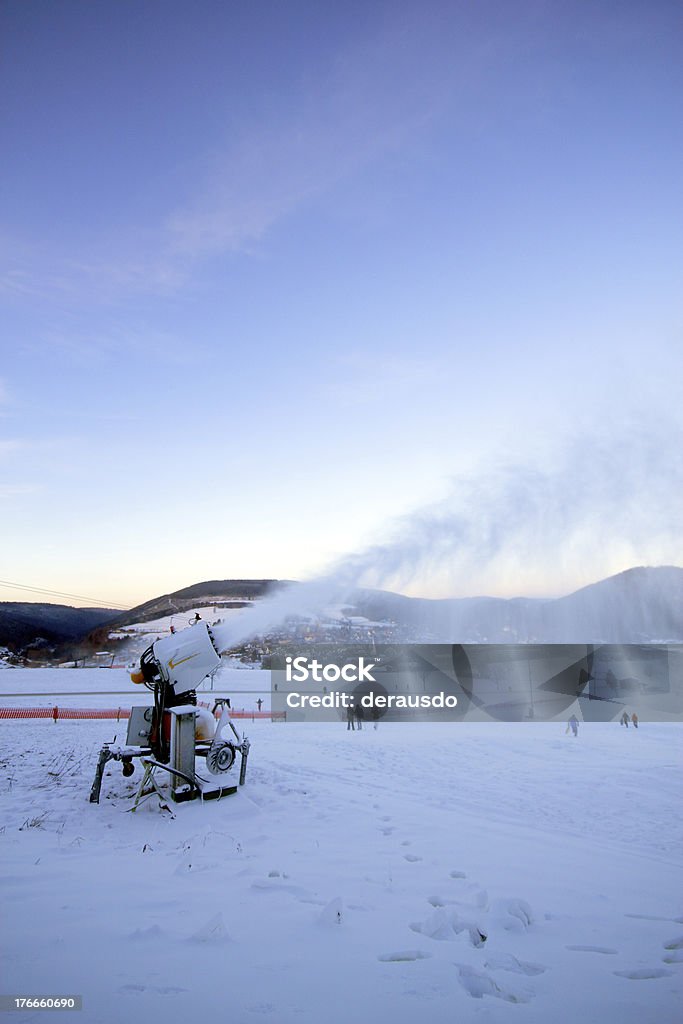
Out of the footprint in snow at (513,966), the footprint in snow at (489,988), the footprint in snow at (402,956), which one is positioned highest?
the footprint in snow at (489,988)

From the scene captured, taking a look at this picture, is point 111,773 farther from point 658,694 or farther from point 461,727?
point 658,694

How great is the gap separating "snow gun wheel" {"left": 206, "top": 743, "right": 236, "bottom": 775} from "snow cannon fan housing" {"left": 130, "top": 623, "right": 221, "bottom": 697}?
165 cm

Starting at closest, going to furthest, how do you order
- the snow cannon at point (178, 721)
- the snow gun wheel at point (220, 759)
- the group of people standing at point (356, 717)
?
the snow cannon at point (178, 721)
the snow gun wheel at point (220, 759)
the group of people standing at point (356, 717)

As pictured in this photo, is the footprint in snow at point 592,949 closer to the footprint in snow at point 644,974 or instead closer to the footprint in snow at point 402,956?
the footprint in snow at point 644,974

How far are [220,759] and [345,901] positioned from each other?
288 inches

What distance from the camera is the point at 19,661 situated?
6819 cm

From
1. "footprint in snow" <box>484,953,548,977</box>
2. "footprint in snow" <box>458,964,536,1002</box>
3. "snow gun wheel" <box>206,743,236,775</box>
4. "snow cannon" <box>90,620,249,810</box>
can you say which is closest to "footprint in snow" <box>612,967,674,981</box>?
"footprint in snow" <box>484,953,548,977</box>

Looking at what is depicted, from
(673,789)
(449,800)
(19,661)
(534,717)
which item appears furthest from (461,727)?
(19,661)

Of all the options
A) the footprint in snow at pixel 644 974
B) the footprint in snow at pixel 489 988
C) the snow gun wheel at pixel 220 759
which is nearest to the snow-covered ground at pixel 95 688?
the snow gun wheel at pixel 220 759

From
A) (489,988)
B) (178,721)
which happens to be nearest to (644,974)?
(489,988)

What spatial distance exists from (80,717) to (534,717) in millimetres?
27662

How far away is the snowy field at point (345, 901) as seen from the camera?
166 inches

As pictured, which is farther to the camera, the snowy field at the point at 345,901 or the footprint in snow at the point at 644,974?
the footprint in snow at the point at 644,974

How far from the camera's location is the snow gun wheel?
12.5 metres
